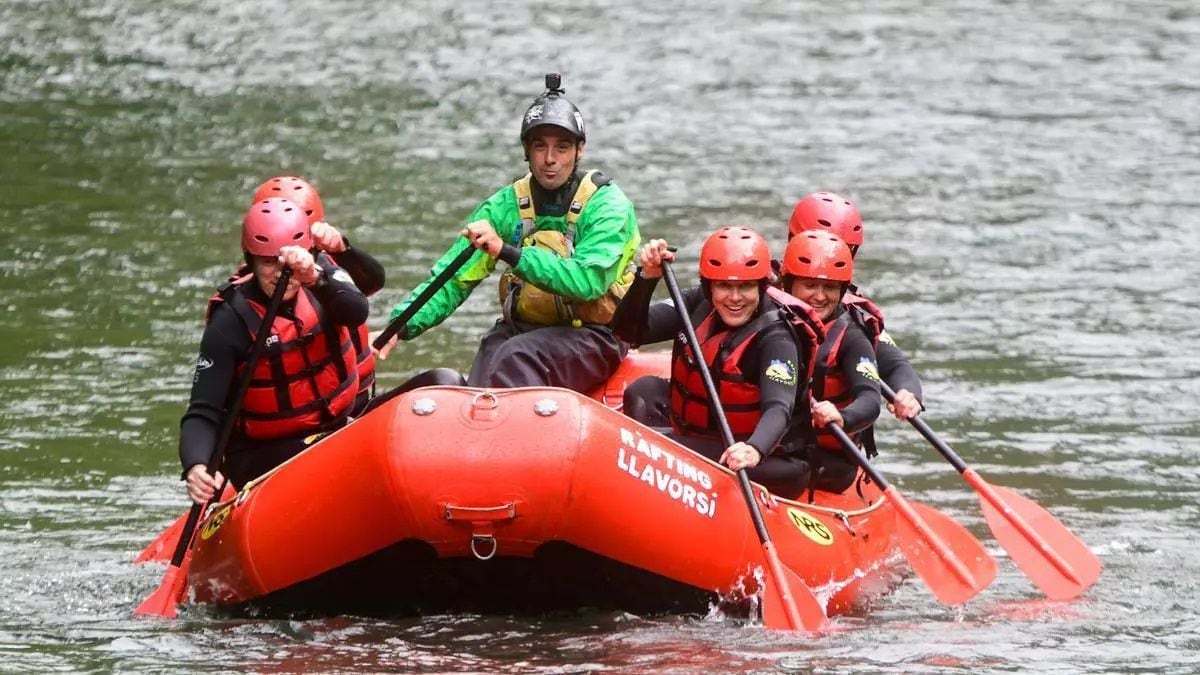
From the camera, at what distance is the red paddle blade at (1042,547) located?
26.4 feet

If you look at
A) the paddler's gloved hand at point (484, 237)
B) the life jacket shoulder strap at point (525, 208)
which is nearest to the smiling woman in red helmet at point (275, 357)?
the paddler's gloved hand at point (484, 237)

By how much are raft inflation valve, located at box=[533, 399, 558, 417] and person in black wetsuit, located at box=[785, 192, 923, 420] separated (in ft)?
6.51

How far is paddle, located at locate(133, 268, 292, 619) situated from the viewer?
6.92m

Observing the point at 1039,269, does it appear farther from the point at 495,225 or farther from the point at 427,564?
the point at 427,564

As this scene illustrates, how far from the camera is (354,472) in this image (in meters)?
6.52

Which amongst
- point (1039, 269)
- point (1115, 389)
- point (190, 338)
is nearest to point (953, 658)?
point (1115, 389)

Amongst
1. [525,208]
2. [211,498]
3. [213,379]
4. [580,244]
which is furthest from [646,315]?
[211,498]

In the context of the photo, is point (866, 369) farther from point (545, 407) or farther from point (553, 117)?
point (545, 407)

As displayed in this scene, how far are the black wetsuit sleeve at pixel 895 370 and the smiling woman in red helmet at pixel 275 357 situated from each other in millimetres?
2255

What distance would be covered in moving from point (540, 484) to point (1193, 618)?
9.03ft

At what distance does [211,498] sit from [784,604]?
1.99 meters

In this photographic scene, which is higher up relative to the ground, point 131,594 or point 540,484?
point 540,484

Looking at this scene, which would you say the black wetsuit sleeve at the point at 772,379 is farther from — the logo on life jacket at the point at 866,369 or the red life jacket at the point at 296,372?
the red life jacket at the point at 296,372

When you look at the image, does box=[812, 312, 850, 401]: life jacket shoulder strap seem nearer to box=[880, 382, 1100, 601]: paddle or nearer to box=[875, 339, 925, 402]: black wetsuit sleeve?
box=[880, 382, 1100, 601]: paddle
